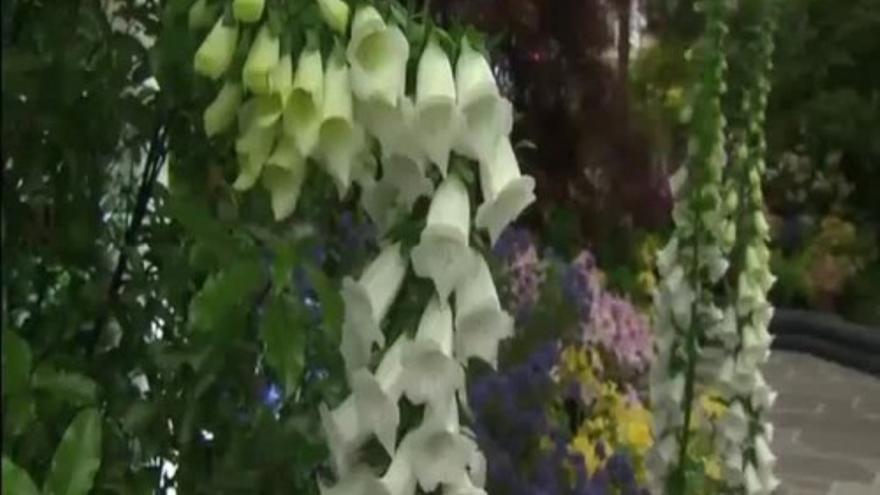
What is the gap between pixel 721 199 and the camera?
8.38 feet

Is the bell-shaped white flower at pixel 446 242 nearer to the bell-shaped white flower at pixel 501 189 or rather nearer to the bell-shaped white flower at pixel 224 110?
the bell-shaped white flower at pixel 501 189

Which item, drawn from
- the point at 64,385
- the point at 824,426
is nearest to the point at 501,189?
the point at 64,385

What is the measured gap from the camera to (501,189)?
47.8 inches

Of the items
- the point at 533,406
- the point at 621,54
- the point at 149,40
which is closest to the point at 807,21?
the point at 621,54

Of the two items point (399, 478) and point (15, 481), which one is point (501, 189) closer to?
point (399, 478)

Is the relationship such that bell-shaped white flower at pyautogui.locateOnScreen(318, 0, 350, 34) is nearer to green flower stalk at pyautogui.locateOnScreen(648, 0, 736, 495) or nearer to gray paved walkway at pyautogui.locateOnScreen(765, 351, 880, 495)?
green flower stalk at pyautogui.locateOnScreen(648, 0, 736, 495)

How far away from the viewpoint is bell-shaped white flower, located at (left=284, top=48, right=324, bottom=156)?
3.86 feet

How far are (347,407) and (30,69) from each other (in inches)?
12.3

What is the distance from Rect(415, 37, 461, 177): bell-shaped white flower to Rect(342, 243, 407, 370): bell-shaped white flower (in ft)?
0.26

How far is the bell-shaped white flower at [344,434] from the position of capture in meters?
1.26

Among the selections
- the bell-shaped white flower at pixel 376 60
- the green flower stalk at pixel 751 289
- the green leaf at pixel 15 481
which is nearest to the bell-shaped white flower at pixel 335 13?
the bell-shaped white flower at pixel 376 60

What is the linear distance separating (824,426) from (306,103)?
14.8 feet

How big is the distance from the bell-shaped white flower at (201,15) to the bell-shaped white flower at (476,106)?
0.18 metres

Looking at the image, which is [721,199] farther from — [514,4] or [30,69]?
[30,69]
